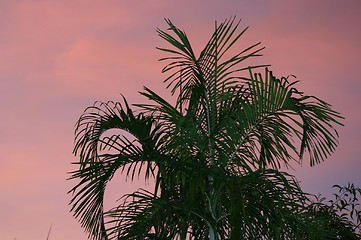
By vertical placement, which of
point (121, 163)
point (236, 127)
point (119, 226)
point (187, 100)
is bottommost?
point (119, 226)

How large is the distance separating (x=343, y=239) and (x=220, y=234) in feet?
8.93

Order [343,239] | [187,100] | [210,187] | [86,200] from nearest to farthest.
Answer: [210,187]
[86,200]
[187,100]
[343,239]

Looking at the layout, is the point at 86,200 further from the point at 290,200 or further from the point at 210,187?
the point at 290,200

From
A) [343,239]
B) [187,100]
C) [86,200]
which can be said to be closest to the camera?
[86,200]

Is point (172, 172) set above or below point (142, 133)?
below

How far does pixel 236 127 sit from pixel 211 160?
A: 0.38m

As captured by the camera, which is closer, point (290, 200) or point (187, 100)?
point (290, 200)

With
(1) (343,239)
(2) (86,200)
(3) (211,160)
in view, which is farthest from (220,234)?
(1) (343,239)

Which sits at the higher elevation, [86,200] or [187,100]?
[187,100]

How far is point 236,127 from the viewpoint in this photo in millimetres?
6910

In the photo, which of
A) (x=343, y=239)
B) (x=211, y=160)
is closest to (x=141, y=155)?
(x=211, y=160)

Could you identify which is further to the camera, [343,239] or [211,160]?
[343,239]

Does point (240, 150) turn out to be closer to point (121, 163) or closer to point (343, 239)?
point (121, 163)

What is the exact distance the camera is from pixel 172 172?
21.4 feet
